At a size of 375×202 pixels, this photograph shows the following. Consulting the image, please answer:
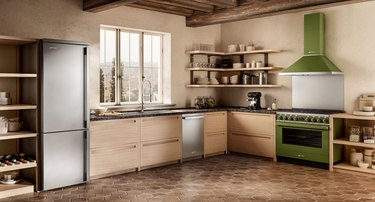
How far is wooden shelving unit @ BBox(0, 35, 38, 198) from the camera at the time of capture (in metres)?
4.48

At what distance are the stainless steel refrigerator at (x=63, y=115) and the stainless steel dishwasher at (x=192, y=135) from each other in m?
1.94

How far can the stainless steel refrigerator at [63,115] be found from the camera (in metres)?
4.57

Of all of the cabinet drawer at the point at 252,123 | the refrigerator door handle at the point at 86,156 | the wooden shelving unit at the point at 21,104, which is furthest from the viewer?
the cabinet drawer at the point at 252,123

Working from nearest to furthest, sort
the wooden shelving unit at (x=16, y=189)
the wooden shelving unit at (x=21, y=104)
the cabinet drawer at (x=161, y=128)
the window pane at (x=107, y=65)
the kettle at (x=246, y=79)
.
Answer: the wooden shelving unit at (x=16, y=189) → the wooden shelving unit at (x=21, y=104) → the cabinet drawer at (x=161, y=128) → the window pane at (x=107, y=65) → the kettle at (x=246, y=79)

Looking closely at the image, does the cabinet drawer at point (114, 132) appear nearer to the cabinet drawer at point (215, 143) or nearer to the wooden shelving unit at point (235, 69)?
the cabinet drawer at point (215, 143)

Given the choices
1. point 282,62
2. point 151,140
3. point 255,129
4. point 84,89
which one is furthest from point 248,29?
point 84,89

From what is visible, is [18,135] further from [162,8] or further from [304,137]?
[304,137]

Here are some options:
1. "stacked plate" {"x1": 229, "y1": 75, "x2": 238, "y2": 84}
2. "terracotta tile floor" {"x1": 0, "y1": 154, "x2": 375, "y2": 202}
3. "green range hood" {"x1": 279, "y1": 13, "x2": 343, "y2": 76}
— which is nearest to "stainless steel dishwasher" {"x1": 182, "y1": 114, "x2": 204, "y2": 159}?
"terracotta tile floor" {"x1": 0, "y1": 154, "x2": 375, "y2": 202}

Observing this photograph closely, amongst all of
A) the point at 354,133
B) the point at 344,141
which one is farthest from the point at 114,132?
the point at 354,133

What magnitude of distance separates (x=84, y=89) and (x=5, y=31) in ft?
4.42

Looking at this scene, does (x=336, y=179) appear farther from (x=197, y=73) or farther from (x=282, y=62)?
(x=197, y=73)

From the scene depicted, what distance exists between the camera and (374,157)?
567 cm

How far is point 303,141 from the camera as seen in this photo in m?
6.14

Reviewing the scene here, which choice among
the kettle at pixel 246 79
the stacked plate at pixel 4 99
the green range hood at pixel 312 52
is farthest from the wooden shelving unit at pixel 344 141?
the stacked plate at pixel 4 99
